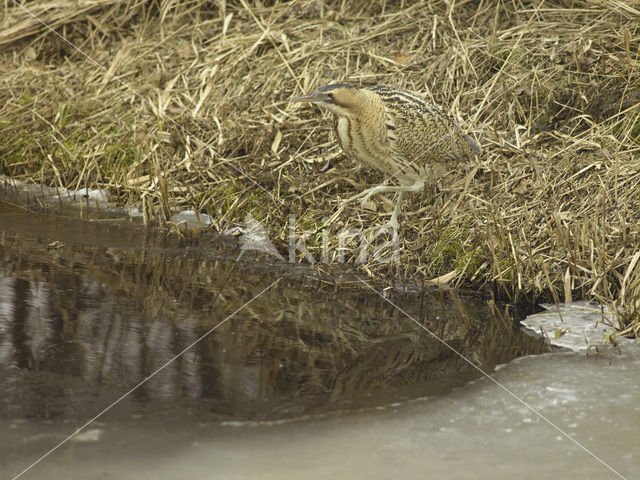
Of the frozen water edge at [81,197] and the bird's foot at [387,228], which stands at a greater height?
the frozen water edge at [81,197]

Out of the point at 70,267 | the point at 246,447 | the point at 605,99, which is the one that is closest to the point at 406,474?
the point at 246,447

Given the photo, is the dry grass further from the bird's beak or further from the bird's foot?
the bird's beak

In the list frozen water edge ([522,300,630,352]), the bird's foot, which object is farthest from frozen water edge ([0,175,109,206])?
frozen water edge ([522,300,630,352])

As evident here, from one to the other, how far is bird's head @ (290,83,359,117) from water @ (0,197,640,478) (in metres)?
0.93

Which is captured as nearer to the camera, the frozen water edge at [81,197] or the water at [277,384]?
the water at [277,384]

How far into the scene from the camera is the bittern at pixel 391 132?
3953 millimetres

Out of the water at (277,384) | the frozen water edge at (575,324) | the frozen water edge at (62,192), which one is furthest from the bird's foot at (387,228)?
the frozen water edge at (62,192)

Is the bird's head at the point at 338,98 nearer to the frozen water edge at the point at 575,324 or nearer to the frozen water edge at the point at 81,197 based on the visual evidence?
the frozen water edge at the point at 81,197

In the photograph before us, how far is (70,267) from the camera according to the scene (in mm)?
3600

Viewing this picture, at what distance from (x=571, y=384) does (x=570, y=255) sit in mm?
894

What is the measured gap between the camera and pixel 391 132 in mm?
3955

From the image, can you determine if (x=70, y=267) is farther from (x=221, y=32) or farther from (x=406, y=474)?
(x=221, y=32)

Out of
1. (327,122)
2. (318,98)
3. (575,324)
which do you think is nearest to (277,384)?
(575,324)

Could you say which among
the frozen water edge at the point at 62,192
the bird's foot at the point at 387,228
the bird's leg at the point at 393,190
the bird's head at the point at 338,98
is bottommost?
the bird's foot at the point at 387,228
